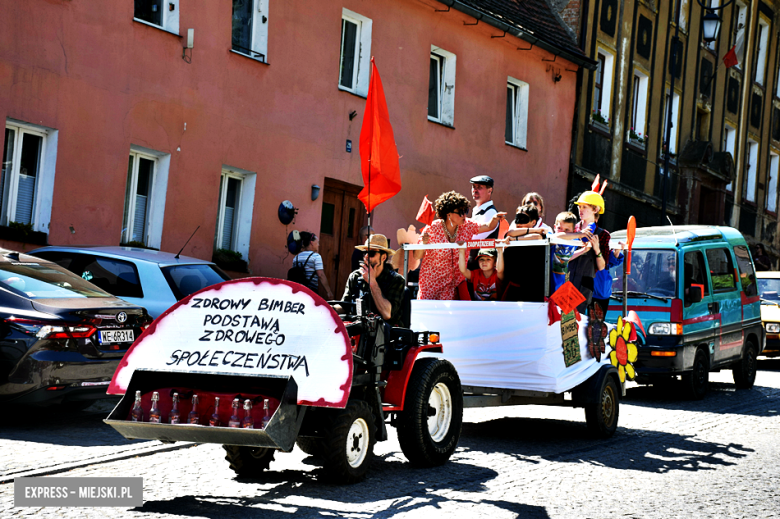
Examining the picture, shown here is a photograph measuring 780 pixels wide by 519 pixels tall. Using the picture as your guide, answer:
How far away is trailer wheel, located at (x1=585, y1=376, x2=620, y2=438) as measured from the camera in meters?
8.70

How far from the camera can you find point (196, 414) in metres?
5.80

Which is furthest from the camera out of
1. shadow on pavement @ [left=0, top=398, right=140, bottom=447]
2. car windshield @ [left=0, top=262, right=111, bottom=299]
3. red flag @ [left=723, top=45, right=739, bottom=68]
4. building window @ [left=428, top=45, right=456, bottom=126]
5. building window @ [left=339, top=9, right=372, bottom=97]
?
red flag @ [left=723, top=45, right=739, bottom=68]

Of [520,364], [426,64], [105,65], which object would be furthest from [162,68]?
[520,364]

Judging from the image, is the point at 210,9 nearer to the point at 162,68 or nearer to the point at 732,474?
the point at 162,68

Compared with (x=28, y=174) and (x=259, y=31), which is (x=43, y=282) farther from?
(x=259, y=31)

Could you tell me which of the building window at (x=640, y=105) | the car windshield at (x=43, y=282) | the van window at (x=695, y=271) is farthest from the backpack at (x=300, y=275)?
the building window at (x=640, y=105)

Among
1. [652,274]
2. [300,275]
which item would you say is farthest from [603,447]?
[300,275]

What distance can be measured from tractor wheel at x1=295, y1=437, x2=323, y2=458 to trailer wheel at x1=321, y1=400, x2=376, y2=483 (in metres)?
0.06

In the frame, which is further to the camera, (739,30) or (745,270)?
(739,30)

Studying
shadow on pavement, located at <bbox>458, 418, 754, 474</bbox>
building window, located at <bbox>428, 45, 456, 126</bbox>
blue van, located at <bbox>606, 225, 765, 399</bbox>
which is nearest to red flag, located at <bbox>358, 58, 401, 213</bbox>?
shadow on pavement, located at <bbox>458, 418, 754, 474</bbox>

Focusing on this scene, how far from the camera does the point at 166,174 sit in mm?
14055

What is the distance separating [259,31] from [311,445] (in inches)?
406

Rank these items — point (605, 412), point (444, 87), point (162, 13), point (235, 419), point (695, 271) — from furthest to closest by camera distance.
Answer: point (444, 87) → point (162, 13) → point (695, 271) → point (605, 412) → point (235, 419)

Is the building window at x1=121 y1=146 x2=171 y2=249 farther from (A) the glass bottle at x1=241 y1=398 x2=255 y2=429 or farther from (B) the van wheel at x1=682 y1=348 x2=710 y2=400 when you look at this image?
(A) the glass bottle at x1=241 y1=398 x2=255 y2=429
